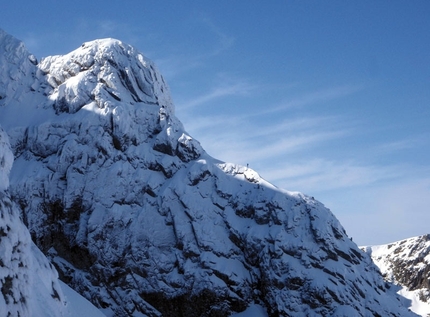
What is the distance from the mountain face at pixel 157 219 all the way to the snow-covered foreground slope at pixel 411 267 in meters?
29.4

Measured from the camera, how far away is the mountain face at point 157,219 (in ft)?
242

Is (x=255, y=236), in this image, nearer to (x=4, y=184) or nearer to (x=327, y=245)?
(x=327, y=245)

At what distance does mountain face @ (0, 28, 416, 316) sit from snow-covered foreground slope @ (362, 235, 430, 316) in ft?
96.3

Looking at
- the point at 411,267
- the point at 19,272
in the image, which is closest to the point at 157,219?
the point at 19,272

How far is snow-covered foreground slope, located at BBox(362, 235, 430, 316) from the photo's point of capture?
104 meters

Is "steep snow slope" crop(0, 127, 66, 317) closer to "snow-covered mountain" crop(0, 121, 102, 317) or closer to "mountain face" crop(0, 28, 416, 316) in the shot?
"snow-covered mountain" crop(0, 121, 102, 317)

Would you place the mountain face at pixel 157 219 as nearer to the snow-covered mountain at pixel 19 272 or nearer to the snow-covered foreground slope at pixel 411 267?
the snow-covered foreground slope at pixel 411 267

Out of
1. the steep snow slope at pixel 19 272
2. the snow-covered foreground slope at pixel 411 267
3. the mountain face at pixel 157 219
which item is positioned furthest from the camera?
the snow-covered foreground slope at pixel 411 267

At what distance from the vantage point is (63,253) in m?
78.1

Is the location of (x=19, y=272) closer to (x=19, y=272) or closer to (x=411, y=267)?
(x=19, y=272)

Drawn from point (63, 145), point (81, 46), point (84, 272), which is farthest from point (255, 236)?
point (81, 46)

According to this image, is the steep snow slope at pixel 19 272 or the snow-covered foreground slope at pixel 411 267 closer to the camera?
the steep snow slope at pixel 19 272

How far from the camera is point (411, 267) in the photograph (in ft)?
357

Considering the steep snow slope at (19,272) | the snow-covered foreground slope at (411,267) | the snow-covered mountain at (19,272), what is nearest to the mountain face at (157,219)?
the snow-covered foreground slope at (411,267)
